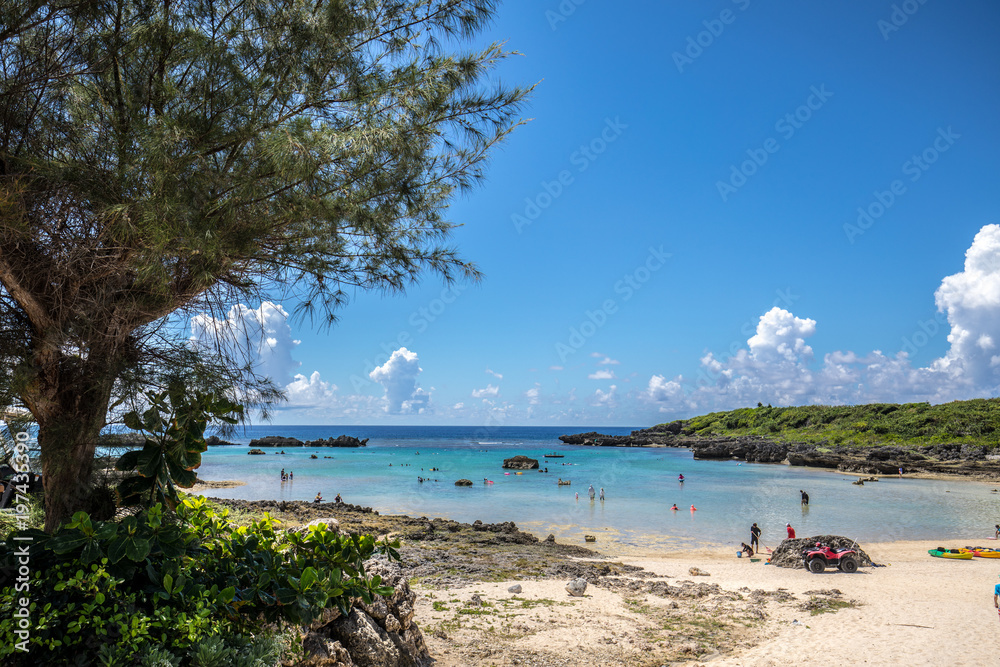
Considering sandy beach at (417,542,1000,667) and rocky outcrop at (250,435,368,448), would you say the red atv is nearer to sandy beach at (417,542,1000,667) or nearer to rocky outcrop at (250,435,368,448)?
sandy beach at (417,542,1000,667)

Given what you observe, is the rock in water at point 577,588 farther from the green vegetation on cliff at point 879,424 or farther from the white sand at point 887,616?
the green vegetation on cliff at point 879,424

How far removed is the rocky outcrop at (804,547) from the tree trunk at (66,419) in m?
16.9

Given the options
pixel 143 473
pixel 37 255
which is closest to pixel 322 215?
pixel 37 255

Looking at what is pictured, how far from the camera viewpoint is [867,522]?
2345 centimetres

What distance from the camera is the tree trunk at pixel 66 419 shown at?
339 centimetres

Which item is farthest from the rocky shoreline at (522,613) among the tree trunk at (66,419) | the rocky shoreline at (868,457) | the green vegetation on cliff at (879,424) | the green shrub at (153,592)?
the green vegetation on cliff at (879,424)

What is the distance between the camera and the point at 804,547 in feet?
48.8

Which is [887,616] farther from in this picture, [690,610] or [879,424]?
[879,424]

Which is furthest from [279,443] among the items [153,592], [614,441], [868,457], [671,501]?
[153,592]

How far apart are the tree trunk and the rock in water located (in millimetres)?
9985

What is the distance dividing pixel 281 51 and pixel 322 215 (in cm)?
117

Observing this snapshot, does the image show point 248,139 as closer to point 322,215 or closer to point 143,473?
point 322,215

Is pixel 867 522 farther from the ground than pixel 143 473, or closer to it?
closer to it

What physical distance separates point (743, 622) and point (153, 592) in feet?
33.4
